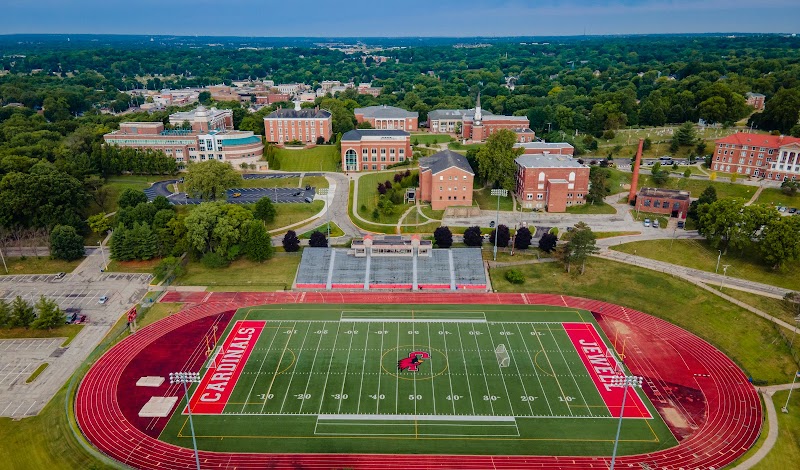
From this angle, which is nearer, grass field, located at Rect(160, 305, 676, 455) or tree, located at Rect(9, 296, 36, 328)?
grass field, located at Rect(160, 305, 676, 455)

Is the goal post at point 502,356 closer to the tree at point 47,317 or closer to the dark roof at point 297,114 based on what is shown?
the tree at point 47,317

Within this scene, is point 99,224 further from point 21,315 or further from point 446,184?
point 446,184

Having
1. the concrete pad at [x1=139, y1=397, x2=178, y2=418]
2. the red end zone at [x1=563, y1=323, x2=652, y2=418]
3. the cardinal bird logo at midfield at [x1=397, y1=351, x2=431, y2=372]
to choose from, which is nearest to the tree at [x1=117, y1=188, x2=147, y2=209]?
the concrete pad at [x1=139, y1=397, x2=178, y2=418]

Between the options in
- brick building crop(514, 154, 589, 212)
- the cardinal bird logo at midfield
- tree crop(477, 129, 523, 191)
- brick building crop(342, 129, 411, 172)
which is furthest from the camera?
brick building crop(342, 129, 411, 172)

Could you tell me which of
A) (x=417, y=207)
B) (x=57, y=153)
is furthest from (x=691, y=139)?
(x=57, y=153)

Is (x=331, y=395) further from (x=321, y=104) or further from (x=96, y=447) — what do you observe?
(x=321, y=104)

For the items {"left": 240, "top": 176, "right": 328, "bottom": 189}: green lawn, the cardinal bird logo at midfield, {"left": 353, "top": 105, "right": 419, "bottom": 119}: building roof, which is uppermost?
{"left": 353, "top": 105, "right": 419, "bottom": 119}: building roof

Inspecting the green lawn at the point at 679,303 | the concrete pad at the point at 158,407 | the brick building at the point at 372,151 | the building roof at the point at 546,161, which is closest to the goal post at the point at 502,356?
the green lawn at the point at 679,303

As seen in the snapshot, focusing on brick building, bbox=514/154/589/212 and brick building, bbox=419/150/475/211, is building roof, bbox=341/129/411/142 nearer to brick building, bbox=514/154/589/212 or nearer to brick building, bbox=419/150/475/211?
brick building, bbox=419/150/475/211
